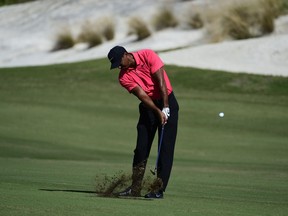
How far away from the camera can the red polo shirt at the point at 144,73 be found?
9.90 metres

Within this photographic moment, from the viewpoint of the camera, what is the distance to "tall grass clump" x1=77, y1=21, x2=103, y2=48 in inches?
1442

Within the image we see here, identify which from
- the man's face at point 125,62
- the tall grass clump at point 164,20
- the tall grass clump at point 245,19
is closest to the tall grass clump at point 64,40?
the tall grass clump at point 164,20

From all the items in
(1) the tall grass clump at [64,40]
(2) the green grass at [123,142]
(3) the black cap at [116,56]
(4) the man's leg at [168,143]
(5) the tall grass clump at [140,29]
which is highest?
(3) the black cap at [116,56]

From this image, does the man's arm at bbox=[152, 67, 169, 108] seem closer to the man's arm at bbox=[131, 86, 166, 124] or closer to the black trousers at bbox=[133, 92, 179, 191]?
the man's arm at bbox=[131, 86, 166, 124]

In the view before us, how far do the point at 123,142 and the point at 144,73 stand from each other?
9.40 metres

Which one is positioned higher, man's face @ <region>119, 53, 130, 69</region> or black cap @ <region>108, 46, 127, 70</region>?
black cap @ <region>108, 46, 127, 70</region>

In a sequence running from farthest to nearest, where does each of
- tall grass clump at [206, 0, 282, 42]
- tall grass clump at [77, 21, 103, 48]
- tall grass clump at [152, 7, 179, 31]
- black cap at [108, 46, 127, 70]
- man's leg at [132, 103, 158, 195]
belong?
tall grass clump at [77, 21, 103, 48], tall grass clump at [152, 7, 179, 31], tall grass clump at [206, 0, 282, 42], man's leg at [132, 103, 158, 195], black cap at [108, 46, 127, 70]

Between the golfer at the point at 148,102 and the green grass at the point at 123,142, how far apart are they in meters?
0.47

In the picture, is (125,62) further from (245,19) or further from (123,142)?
(245,19)

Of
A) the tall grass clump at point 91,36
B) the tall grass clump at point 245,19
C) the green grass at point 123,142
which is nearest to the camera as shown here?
the green grass at point 123,142

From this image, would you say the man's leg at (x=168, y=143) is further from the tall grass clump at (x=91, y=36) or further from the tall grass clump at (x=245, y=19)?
the tall grass clump at (x=91, y=36)

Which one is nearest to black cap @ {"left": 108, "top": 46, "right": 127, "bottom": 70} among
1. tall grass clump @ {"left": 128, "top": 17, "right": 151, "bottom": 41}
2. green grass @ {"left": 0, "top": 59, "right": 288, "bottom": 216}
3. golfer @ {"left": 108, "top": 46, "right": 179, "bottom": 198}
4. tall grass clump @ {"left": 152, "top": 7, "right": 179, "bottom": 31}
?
→ golfer @ {"left": 108, "top": 46, "right": 179, "bottom": 198}

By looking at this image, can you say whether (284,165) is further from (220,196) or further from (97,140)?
(220,196)

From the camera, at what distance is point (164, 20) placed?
36156mm
